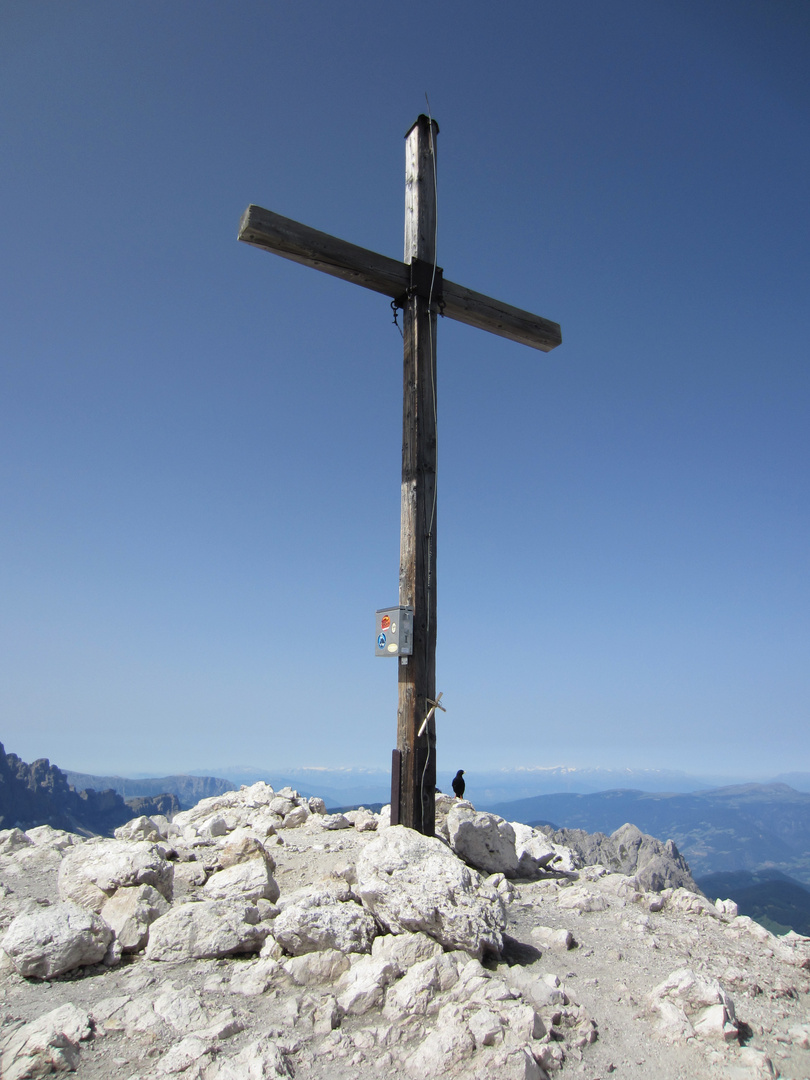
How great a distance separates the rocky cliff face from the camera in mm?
164625

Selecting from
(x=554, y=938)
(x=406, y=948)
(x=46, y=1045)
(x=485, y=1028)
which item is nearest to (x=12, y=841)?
(x=46, y=1045)

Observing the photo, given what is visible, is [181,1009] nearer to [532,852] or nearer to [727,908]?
[532,852]

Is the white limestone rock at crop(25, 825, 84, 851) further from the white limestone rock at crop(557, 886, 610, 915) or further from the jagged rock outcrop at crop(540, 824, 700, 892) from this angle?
the jagged rock outcrop at crop(540, 824, 700, 892)

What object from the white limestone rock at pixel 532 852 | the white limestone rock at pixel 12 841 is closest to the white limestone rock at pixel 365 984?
the white limestone rock at pixel 532 852

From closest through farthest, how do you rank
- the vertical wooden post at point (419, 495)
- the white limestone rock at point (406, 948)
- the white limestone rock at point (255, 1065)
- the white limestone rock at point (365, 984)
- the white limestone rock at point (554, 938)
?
1. the white limestone rock at point (255, 1065)
2. the white limestone rock at point (365, 984)
3. the white limestone rock at point (406, 948)
4. the white limestone rock at point (554, 938)
5. the vertical wooden post at point (419, 495)

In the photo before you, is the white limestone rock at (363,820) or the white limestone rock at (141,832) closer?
the white limestone rock at (141,832)

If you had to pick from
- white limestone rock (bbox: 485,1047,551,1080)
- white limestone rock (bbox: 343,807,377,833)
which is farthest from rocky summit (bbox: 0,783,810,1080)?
white limestone rock (bbox: 343,807,377,833)

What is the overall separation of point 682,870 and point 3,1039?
97.3 metres

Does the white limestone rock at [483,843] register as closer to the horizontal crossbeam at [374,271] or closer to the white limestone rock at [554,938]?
the white limestone rock at [554,938]

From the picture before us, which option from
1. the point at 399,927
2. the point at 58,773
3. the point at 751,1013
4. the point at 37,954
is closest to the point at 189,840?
the point at 37,954

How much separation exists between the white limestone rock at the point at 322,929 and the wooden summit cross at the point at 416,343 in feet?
7.05

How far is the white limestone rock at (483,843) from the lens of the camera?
7.01m

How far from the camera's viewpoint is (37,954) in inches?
158

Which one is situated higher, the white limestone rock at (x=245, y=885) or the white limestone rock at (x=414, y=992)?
the white limestone rock at (x=245, y=885)
